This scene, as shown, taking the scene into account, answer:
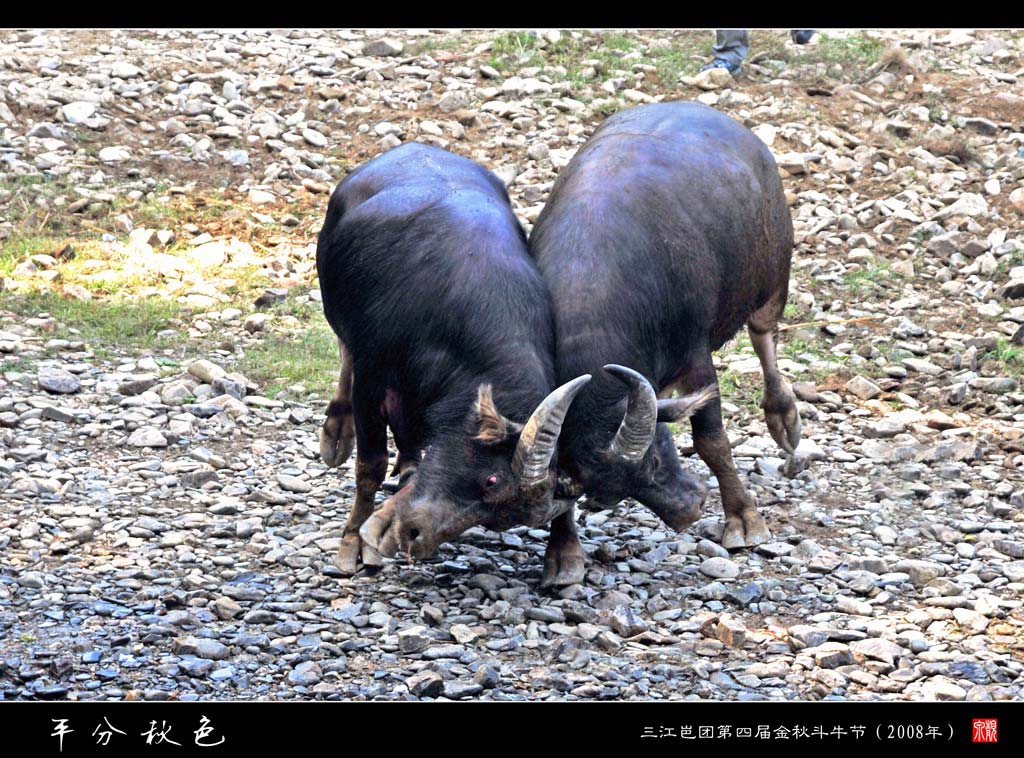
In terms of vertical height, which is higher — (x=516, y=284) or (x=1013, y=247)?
(x=516, y=284)

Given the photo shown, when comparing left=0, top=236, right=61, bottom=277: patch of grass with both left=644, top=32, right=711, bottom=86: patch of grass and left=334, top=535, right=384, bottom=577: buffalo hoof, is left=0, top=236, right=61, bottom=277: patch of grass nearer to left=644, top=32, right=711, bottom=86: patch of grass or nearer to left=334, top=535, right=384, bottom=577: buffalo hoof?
left=334, top=535, right=384, bottom=577: buffalo hoof

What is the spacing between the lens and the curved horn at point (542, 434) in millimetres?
5754

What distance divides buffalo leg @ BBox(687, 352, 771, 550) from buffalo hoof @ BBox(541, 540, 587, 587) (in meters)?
0.95

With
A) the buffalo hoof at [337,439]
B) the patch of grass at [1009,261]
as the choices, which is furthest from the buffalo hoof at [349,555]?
the patch of grass at [1009,261]

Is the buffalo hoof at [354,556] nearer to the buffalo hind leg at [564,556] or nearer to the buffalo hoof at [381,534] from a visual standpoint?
the buffalo hoof at [381,534]

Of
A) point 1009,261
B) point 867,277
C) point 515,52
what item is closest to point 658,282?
point 867,277

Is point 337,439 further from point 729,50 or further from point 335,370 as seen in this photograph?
point 729,50

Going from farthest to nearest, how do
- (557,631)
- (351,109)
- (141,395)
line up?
(351,109) → (141,395) → (557,631)

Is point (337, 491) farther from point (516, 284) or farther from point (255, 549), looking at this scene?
point (516, 284)

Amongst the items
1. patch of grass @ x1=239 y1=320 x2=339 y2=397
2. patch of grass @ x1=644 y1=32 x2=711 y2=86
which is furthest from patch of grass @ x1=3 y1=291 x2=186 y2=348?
patch of grass @ x1=644 y1=32 x2=711 y2=86

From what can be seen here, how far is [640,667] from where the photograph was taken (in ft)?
19.3

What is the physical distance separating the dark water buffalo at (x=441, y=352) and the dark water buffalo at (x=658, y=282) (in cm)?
21

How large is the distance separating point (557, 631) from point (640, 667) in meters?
0.51

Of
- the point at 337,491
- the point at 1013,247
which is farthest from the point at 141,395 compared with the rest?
the point at 1013,247
